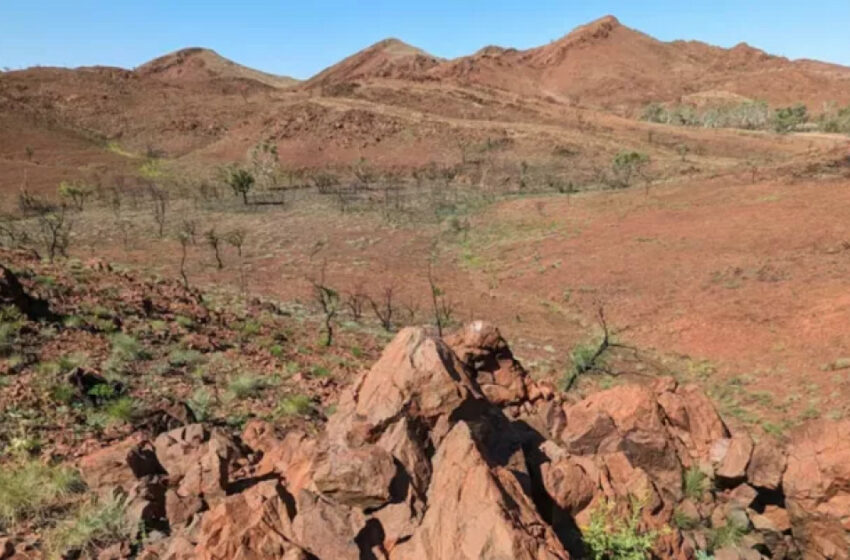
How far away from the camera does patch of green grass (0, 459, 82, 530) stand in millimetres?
5578

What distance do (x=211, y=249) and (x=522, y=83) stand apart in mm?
95016

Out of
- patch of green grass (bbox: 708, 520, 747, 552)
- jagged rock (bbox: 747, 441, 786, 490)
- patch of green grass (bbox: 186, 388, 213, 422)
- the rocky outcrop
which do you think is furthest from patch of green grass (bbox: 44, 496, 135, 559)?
jagged rock (bbox: 747, 441, 786, 490)

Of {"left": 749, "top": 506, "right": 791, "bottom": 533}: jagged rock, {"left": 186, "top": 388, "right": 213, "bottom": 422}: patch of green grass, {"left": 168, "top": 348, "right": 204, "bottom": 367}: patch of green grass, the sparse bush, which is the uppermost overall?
the sparse bush

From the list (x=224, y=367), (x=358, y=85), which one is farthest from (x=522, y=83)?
(x=224, y=367)

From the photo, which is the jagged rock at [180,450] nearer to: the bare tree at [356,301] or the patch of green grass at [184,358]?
the patch of green grass at [184,358]

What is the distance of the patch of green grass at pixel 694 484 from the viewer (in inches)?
293

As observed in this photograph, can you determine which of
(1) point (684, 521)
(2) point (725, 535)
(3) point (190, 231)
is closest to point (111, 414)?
(1) point (684, 521)

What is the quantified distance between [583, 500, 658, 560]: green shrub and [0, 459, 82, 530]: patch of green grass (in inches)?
192

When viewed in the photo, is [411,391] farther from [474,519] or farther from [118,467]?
[118,467]

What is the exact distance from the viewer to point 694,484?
7535mm

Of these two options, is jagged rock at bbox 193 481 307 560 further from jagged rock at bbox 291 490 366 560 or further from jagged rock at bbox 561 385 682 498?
jagged rock at bbox 561 385 682 498

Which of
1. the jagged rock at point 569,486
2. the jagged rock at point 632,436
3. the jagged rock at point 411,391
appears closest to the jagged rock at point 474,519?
the jagged rock at point 411,391

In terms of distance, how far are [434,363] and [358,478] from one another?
1703 millimetres

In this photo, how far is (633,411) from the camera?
8.19 m
